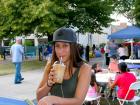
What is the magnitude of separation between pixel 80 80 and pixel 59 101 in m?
0.28

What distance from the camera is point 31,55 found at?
36875mm

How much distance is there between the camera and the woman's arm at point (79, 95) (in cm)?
268

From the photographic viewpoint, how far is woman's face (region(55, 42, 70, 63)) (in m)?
2.93

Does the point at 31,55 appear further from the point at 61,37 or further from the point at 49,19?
the point at 61,37

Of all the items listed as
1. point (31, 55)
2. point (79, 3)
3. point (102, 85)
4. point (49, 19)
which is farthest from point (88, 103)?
point (31, 55)

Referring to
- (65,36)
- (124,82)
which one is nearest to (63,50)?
(65,36)

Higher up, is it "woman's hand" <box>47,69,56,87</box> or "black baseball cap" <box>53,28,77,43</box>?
"black baseball cap" <box>53,28,77,43</box>

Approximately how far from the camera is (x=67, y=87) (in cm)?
297

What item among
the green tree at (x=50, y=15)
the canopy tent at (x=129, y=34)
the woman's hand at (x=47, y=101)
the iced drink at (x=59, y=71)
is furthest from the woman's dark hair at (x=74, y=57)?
the green tree at (x=50, y=15)

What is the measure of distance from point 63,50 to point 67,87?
0.26 meters

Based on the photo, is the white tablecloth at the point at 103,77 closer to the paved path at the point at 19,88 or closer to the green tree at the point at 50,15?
the paved path at the point at 19,88

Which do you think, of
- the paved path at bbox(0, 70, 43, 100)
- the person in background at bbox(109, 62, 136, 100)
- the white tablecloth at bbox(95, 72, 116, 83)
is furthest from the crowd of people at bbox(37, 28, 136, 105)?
the paved path at bbox(0, 70, 43, 100)

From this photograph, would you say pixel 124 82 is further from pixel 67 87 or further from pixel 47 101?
pixel 47 101

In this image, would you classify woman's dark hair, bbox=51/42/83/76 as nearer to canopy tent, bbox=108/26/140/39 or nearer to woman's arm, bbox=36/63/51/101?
woman's arm, bbox=36/63/51/101
